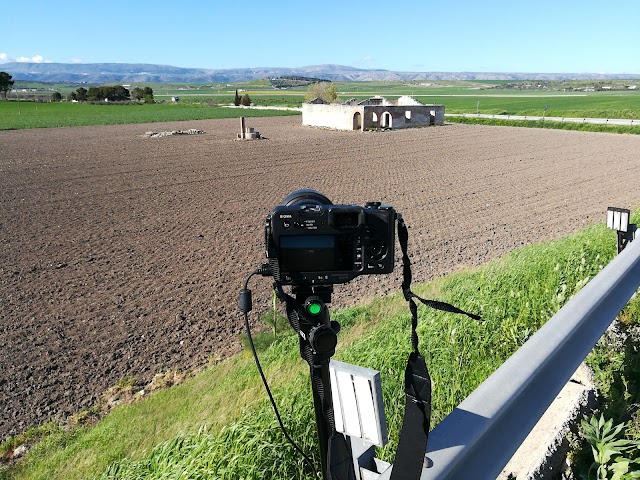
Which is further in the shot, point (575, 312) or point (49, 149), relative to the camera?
point (49, 149)

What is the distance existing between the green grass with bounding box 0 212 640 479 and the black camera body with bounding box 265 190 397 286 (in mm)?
925

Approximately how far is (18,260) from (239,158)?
14427 millimetres

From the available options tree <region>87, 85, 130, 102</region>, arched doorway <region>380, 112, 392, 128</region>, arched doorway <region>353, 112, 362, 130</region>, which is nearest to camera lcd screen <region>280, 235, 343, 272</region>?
arched doorway <region>353, 112, 362, 130</region>

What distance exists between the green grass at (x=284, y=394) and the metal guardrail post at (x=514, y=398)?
0.75 meters

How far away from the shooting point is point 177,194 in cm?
1448

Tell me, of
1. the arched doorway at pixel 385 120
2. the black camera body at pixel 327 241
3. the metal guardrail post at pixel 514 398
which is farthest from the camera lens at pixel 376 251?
the arched doorway at pixel 385 120

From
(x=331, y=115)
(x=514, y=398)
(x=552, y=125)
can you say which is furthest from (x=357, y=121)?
(x=514, y=398)

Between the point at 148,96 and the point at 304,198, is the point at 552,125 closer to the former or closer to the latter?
the point at 304,198

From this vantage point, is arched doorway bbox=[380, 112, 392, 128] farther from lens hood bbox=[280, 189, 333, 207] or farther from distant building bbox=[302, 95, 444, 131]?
lens hood bbox=[280, 189, 333, 207]

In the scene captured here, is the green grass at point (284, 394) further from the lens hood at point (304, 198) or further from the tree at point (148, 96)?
the tree at point (148, 96)

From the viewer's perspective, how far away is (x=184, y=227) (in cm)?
1067

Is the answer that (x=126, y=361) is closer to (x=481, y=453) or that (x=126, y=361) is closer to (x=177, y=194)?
(x=481, y=453)

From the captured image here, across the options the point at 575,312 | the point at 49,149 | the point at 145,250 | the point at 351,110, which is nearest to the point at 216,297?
the point at 145,250

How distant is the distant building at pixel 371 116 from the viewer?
37.2m
